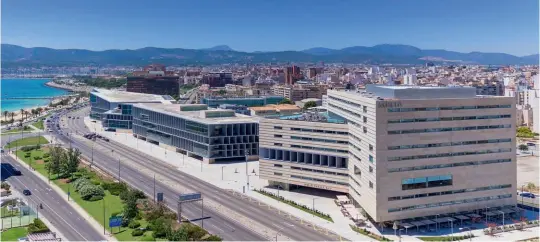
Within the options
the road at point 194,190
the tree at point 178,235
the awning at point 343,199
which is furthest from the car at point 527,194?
the tree at point 178,235

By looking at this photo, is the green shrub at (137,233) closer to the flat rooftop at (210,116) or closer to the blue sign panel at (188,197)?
the blue sign panel at (188,197)

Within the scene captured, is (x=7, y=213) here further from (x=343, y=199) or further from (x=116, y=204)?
(x=343, y=199)

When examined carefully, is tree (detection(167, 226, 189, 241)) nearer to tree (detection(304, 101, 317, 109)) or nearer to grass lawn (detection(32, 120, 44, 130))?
grass lawn (detection(32, 120, 44, 130))

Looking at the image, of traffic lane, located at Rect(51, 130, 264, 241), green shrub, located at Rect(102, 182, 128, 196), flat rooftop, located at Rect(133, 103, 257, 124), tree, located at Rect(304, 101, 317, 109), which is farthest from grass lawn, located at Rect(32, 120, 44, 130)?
green shrub, located at Rect(102, 182, 128, 196)

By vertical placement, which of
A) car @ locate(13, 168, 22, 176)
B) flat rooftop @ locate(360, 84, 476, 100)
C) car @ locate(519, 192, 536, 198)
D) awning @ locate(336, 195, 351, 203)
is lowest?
car @ locate(519, 192, 536, 198)

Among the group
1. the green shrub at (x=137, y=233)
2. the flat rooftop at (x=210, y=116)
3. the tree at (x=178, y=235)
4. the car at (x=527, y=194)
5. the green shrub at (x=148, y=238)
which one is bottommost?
the car at (x=527, y=194)

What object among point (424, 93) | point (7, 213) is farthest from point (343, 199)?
point (7, 213)
